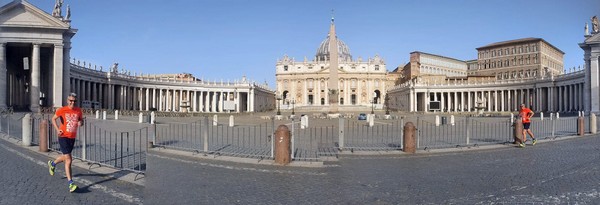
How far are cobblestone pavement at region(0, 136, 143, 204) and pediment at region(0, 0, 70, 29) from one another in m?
38.0

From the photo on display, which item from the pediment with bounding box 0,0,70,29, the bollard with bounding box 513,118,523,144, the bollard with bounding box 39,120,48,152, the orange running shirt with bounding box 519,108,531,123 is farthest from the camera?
the pediment with bounding box 0,0,70,29

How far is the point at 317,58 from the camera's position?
138 metres

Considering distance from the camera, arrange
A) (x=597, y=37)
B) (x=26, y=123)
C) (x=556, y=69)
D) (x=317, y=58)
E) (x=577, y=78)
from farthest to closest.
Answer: (x=317, y=58) < (x=556, y=69) < (x=577, y=78) < (x=597, y=37) < (x=26, y=123)

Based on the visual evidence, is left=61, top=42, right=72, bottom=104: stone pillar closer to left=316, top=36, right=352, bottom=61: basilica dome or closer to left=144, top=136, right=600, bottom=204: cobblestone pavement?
left=144, top=136, right=600, bottom=204: cobblestone pavement

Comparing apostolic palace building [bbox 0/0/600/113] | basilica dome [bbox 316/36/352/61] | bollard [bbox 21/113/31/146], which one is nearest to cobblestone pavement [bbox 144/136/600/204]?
bollard [bbox 21/113/31/146]

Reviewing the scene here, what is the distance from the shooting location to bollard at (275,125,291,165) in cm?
1024

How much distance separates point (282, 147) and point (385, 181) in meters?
3.36

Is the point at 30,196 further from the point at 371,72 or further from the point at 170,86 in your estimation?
the point at 371,72

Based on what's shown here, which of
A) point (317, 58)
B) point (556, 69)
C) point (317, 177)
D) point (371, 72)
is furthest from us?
point (317, 58)

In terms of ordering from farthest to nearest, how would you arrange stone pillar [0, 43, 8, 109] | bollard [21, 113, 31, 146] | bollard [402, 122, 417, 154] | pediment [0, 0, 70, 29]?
pediment [0, 0, 70, 29], stone pillar [0, 43, 8, 109], bollard [21, 113, 31, 146], bollard [402, 122, 417, 154]

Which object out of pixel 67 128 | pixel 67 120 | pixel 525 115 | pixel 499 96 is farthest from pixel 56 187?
pixel 499 96

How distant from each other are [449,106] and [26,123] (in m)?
90.4

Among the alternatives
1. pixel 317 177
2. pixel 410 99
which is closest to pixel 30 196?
pixel 317 177

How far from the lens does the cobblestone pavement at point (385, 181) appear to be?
21.1ft
